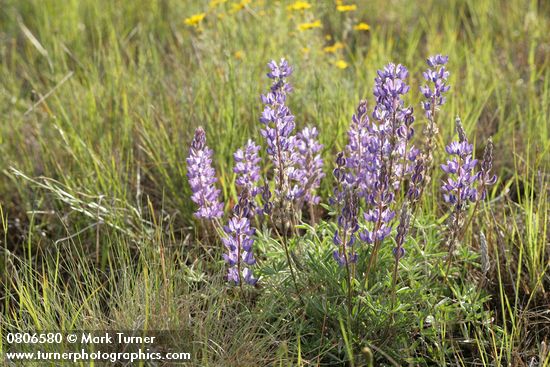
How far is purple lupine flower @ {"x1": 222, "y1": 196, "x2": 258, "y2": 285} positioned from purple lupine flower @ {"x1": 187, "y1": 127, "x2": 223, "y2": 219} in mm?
132

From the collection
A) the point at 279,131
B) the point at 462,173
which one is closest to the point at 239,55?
the point at 279,131

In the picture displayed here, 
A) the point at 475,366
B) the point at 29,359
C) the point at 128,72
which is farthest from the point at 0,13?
the point at 475,366

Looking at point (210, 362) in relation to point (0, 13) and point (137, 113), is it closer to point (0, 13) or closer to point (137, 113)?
point (137, 113)

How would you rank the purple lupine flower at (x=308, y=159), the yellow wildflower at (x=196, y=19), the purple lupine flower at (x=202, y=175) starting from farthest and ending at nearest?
the yellow wildflower at (x=196, y=19) < the purple lupine flower at (x=308, y=159) < the purple lupine flower at (x=202, y=175)

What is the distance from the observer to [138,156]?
3600 millimetres

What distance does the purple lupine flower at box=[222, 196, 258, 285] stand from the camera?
2309mm

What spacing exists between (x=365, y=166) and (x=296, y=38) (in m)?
1.96

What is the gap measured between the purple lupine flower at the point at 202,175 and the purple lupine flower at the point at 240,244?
132 mm

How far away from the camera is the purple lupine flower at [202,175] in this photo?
239 centimetres

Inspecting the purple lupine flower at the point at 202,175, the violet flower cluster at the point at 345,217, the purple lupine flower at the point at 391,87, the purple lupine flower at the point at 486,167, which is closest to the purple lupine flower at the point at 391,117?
the purple lupine flower at the point at 391,87

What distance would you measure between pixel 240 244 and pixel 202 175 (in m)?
0.29

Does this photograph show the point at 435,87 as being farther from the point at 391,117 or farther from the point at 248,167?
the point at 248,167

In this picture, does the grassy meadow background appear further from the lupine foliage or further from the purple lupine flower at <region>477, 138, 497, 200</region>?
the purple lupine flower at <region>477, 138, 497, 200</region>

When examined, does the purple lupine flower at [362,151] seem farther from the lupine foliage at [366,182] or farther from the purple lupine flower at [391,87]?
the purple lupine flower at [391,87]
